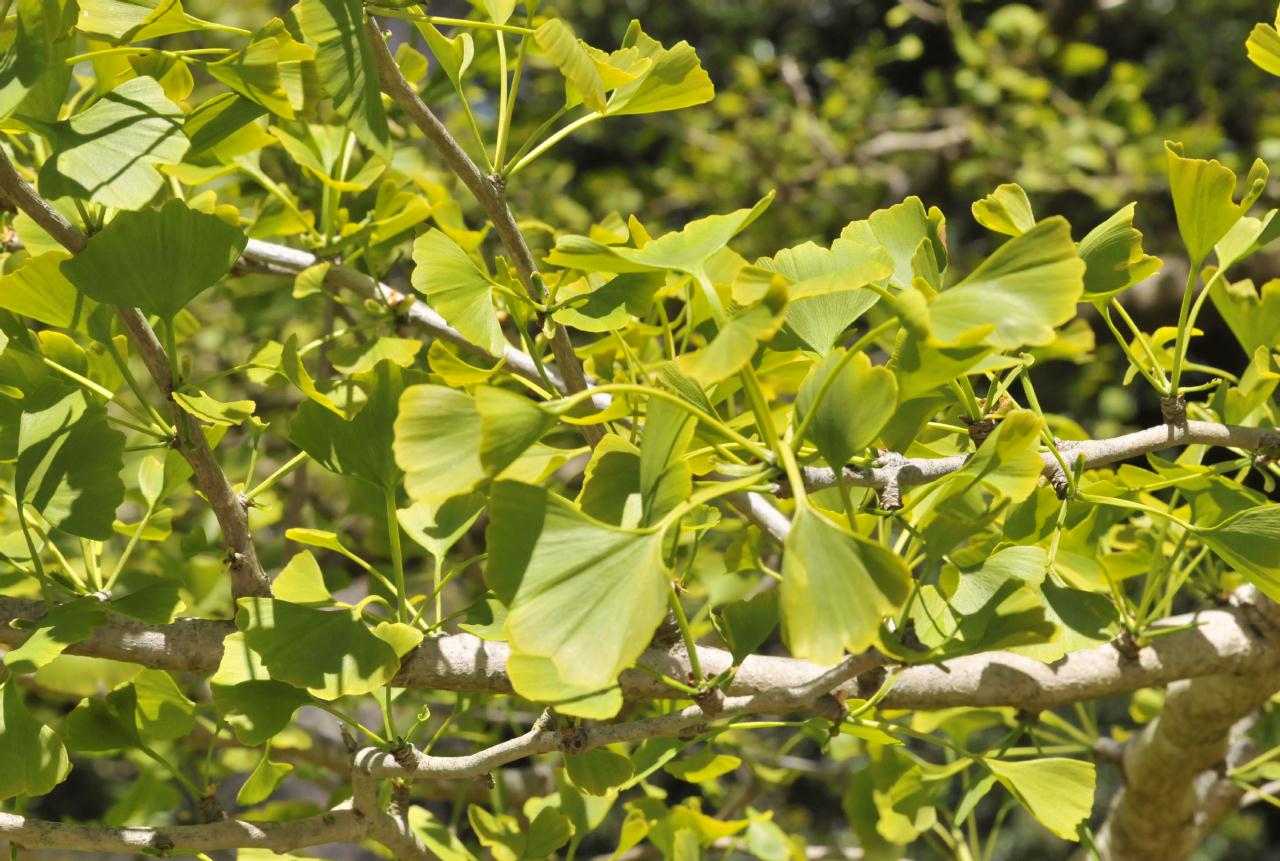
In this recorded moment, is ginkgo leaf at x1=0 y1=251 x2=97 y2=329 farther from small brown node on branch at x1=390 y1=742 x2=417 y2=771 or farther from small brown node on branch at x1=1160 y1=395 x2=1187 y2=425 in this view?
small brown node on branch at x1=1160 y1=395 x2=1187 y2=425

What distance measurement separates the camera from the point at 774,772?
2.78ft

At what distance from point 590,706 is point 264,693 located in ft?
0.50

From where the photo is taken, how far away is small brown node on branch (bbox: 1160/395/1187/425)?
0.46 meters

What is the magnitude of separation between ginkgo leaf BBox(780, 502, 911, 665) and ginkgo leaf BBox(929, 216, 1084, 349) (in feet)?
0.20

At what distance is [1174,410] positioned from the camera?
46 cm

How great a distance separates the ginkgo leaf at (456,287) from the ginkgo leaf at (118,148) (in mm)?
86

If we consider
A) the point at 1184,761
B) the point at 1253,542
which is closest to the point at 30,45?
the point at 1253,542

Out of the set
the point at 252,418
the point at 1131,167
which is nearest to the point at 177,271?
the point at 252,418

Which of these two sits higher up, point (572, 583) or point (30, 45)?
point (30, 45)

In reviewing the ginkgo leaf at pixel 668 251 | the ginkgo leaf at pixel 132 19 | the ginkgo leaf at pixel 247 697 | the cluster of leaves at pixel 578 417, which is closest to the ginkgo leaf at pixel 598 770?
the cluster of leaves at pixel 578 417

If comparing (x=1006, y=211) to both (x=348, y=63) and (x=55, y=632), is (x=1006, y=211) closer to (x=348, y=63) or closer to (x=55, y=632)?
(x=348, y=63)

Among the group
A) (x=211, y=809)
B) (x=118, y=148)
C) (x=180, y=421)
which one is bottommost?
(x=211, y=809)

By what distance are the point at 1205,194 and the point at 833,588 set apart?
26 centimetres

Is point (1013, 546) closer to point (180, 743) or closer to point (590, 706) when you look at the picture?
point (590, 706)
